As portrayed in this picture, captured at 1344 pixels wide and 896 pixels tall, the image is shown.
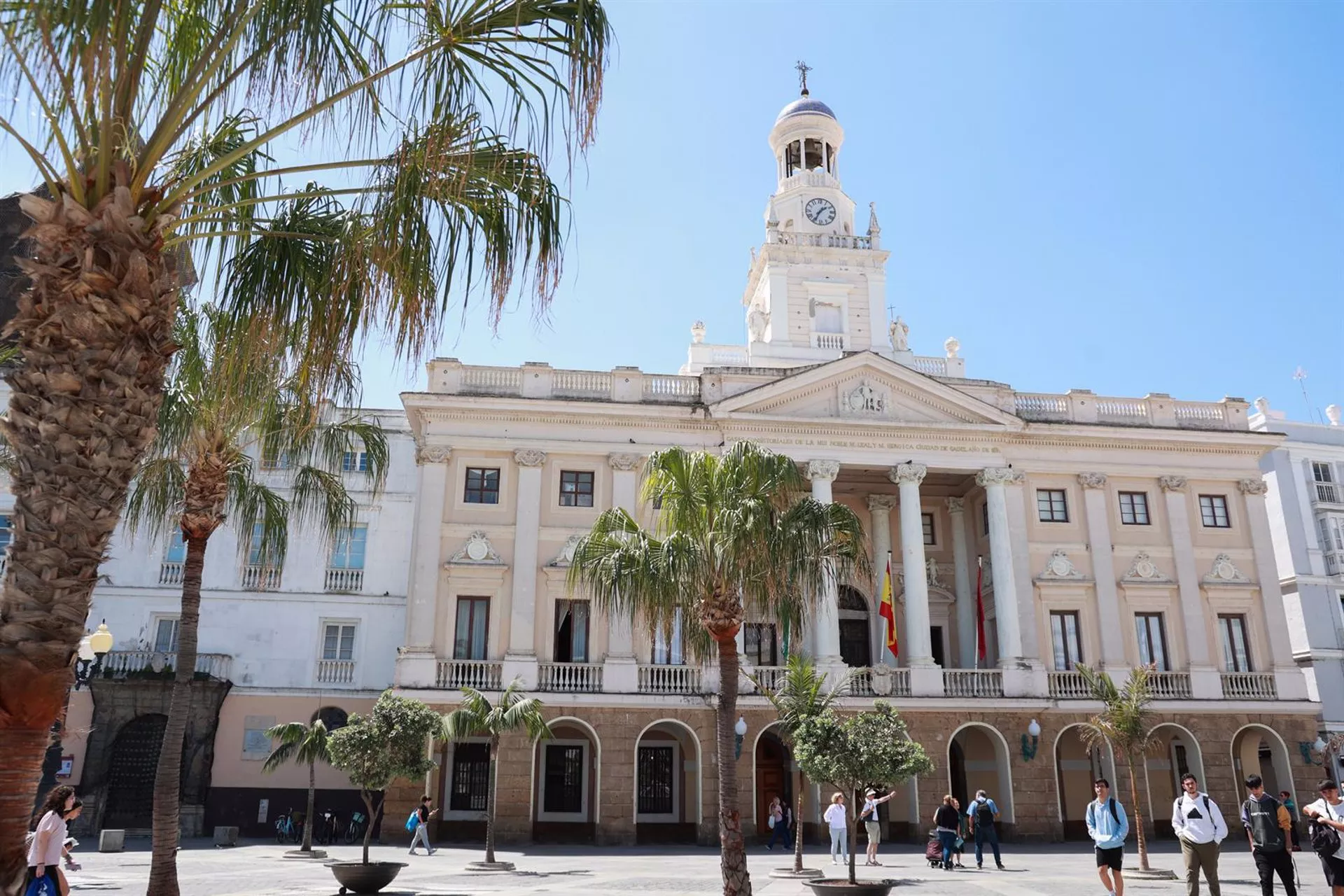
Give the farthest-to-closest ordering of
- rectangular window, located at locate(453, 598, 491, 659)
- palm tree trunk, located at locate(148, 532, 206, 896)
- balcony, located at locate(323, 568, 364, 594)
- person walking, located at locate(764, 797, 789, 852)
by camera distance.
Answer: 1. balcony, located at locate(323, 568, 364, 594)
2. rectangular window, located at locate(453, 598, 491, 659)
3. person walking, located at locate(764, 797, 789, 852)
4. palm tree trunk, located at locate(148, 532, 206, 896)

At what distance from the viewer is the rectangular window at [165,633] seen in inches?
1286

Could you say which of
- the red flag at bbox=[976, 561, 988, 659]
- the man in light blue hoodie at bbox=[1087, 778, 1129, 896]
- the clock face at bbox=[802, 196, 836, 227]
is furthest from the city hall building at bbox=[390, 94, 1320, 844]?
the man in light blue hoodie at bbox=[1087, 778, 1129, 896]

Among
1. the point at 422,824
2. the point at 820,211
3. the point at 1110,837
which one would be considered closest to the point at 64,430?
the point at 1110,837

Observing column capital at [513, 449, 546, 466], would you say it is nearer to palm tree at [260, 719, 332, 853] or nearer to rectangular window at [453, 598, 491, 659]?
rectangular window at [453, 598, 491, 659]

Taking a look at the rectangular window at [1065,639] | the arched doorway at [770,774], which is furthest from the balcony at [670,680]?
the rectangular window at [1065,639]

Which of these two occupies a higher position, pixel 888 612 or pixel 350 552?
pixel 350 552

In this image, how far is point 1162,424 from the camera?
110ft

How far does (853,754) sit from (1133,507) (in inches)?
797

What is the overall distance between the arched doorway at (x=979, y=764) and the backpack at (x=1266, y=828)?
1692 cm

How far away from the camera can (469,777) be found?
30.1m

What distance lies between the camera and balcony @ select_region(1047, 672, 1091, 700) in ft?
99.0

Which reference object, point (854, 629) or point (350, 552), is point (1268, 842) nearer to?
point (854, 629)

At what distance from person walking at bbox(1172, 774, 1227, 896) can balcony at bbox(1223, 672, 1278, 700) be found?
20165mm

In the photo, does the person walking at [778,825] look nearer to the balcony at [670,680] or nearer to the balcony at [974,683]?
the balcony at [670,680]
